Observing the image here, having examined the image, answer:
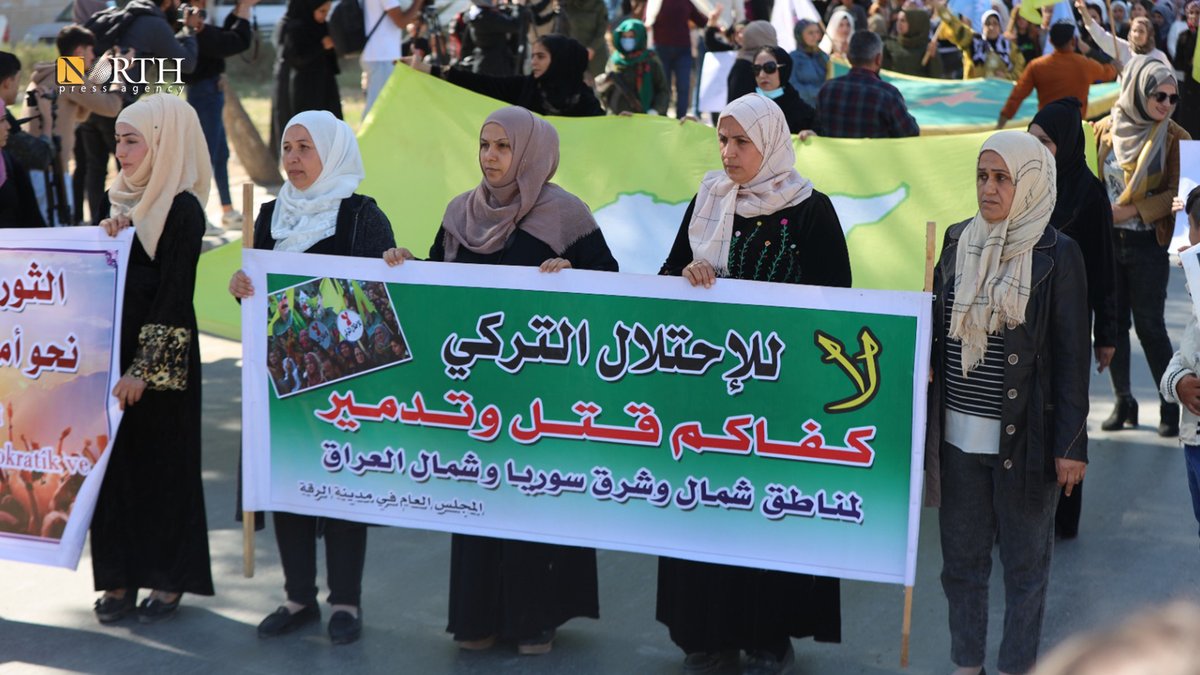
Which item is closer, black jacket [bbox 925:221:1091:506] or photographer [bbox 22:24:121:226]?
black jacket [bbox 925:221:1091:506]

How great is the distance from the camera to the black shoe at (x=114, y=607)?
15.4 ft

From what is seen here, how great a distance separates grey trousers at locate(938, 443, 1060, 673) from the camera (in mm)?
3908

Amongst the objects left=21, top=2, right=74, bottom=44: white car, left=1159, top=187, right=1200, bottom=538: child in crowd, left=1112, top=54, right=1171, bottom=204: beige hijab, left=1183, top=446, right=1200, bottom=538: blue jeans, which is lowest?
left=1183, top=446, right=1200, bottom=538: blue jeans

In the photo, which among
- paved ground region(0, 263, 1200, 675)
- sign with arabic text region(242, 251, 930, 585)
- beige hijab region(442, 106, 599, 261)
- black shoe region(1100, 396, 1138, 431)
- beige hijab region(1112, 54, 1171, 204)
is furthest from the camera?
black shoe region(1100, 396, 1138, 431)

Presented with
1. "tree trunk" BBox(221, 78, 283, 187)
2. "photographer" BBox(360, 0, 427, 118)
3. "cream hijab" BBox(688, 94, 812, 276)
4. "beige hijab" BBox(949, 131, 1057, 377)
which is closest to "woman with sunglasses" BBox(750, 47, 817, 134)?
"photographer" BBox(360, 0, 427, 118)

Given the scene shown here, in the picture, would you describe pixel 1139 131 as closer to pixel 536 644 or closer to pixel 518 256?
pixel 518 256

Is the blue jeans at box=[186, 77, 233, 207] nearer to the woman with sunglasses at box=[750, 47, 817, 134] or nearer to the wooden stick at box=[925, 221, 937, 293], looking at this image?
the woman with sunglasses at box=[750, 47, 817, 134]

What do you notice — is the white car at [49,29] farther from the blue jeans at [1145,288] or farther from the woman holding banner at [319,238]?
the blue jeans at [1145,288]

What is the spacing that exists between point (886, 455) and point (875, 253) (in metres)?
2.59

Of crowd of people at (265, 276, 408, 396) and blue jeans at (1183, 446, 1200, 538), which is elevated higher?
crowd of people at (265, 276, 408, 396)

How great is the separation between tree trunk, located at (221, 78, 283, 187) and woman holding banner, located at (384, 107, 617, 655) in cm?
853

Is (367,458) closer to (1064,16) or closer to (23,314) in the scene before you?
(23,314)

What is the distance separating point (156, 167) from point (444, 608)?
1.80 meters

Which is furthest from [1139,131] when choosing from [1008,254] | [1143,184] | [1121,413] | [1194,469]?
[1008,254]
